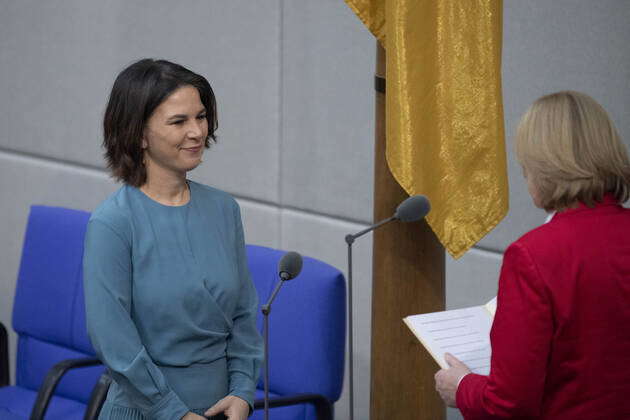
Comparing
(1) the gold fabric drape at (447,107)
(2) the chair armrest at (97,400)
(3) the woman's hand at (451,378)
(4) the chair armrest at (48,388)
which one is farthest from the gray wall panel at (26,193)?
(3) the woman's hand at (451,378)

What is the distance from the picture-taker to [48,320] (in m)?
3.52

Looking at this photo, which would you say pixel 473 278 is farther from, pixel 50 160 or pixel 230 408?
pixel 50 160

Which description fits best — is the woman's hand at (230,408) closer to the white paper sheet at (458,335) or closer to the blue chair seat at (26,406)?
the white paper sheet at (458,335)

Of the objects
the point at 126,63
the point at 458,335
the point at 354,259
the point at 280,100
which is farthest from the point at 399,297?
the point at 126,63

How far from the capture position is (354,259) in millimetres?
3457

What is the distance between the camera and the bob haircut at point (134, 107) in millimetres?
2033

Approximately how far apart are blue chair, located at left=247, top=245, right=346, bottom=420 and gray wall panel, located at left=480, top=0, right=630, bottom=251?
527 mm

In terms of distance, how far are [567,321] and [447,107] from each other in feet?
2.40

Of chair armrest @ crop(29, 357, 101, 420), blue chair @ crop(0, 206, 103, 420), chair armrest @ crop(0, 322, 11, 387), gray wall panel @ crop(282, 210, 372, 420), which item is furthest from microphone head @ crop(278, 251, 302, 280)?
chair armrest @ crop(0, 322, 11, 387)

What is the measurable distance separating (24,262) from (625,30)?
2.18 m

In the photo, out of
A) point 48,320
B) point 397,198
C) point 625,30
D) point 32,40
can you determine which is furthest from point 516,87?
point 32,40

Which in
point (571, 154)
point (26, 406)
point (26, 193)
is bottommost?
point (26, 406)

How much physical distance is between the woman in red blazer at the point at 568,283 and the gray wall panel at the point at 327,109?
5.30 ft

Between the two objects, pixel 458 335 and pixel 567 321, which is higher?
pixel 567 321
